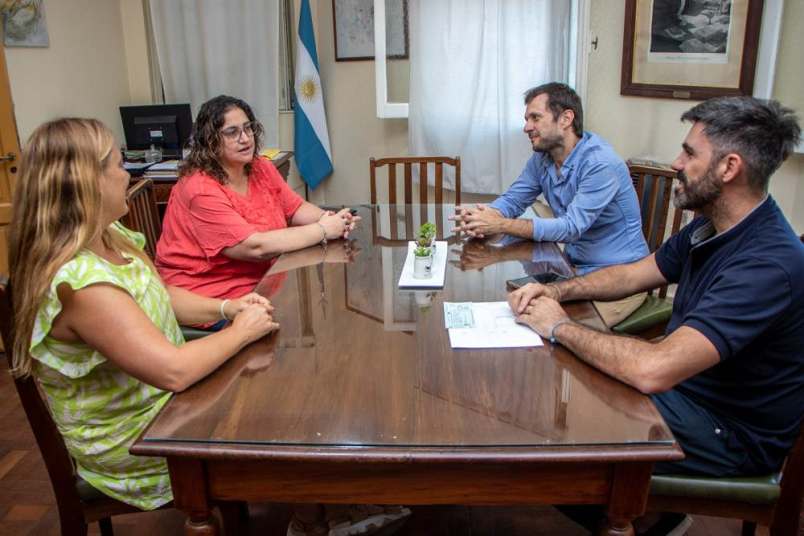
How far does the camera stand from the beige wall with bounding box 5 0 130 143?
3.07 m

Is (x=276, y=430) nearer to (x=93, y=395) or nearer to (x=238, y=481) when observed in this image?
(x=238, y=481)

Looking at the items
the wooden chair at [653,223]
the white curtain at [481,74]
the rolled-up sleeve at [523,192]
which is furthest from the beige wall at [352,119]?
the wooden chair at [653,223]

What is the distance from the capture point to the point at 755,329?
3.98ft

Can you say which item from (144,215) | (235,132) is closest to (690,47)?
(235,132)

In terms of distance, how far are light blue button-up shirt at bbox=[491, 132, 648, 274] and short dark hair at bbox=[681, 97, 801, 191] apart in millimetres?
808

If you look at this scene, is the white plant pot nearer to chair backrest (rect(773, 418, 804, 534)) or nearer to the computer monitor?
chair backrest (rect(773, 418, 804, 534))

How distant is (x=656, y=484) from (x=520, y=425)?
0.44 meters

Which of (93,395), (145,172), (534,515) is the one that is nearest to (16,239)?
(93,395)

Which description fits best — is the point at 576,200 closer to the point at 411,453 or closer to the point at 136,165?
the point at 411,453

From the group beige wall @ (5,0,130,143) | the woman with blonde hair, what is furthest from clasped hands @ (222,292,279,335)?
beige wall @ (5,0,130,143)

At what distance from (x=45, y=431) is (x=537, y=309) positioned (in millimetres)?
1042

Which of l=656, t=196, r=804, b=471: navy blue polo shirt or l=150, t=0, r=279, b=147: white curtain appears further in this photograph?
l=150, t=0, r=279, b=147: white curtain

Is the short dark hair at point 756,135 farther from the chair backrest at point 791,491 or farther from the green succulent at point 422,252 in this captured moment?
the green succulent at point 422,252

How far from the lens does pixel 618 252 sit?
2307 mm
